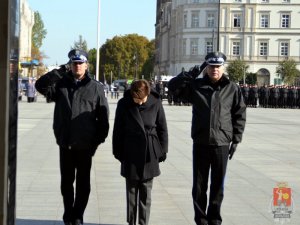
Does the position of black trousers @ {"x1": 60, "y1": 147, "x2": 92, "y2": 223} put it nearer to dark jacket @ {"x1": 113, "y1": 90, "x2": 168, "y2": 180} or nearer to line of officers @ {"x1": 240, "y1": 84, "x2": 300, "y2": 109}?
dark jacket @ {"x1": 113, "y1": 90, "x2": 168, "y2": 180}

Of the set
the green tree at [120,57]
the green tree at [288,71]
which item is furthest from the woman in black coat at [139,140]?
the green tree at [120,57]

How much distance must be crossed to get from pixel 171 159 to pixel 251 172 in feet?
7.63

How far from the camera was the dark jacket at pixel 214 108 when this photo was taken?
6570 mm

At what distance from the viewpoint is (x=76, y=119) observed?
6.48 meters

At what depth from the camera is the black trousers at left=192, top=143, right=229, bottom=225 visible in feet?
21.8

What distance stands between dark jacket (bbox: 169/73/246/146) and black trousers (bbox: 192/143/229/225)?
11cm

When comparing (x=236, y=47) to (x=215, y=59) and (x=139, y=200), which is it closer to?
(x=215, y=59)

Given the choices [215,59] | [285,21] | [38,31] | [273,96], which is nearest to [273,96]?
[273,96]

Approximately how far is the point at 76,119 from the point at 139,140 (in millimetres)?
654

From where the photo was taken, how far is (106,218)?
7543 millimetres

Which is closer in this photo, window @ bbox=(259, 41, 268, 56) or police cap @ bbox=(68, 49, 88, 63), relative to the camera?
police cap @ bbox=(68, 49, 88, 63)

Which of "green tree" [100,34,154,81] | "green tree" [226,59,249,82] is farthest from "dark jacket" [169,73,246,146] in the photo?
"green tree" [100,34,154,81]

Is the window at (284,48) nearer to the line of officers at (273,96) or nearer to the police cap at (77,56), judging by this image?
the line of officers at (273,96)

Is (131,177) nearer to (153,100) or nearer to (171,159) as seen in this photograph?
(153,100)
